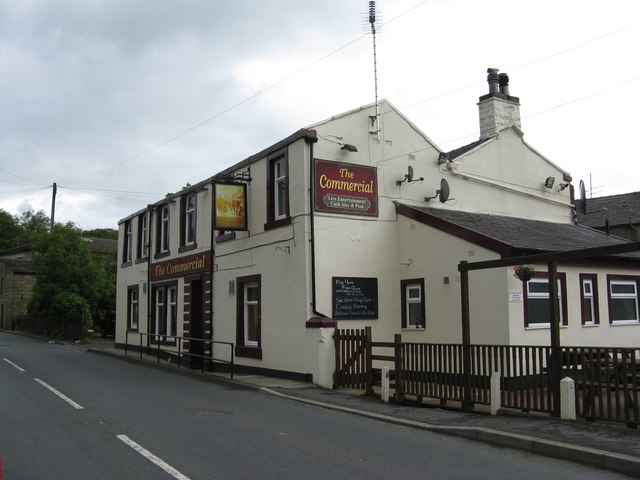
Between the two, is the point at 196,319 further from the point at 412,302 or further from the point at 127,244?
the point at 127,244

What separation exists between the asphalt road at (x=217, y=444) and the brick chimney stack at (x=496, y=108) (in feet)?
40.0

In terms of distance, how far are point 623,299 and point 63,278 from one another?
32517 mm

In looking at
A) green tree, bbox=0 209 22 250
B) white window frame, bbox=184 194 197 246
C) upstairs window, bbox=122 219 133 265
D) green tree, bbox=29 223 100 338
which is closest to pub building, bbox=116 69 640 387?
white window frame, bbox=184 194 197 246

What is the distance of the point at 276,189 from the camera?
16.1 m

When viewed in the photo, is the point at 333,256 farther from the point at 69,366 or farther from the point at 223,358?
the point at 69,366

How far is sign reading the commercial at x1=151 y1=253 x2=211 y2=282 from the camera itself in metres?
19.3

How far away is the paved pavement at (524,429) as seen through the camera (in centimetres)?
696

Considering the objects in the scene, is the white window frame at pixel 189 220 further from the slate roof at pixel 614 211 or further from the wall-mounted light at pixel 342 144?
the slate roof at pixel 614 211

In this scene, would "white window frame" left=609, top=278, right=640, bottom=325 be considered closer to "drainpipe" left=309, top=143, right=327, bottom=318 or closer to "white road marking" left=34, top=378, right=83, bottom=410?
"drainpipe" left=309, top=143, right=327, bottom=318

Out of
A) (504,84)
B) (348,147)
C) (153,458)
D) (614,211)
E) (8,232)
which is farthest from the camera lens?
(8,232)

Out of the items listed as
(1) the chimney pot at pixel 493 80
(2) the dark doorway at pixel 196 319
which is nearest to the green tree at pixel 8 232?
(2) the dark doorway at pixel 196 319

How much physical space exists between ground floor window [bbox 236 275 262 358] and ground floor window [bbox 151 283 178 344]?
517cm

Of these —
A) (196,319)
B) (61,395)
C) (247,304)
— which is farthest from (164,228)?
(61,395)

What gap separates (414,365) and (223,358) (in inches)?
326
